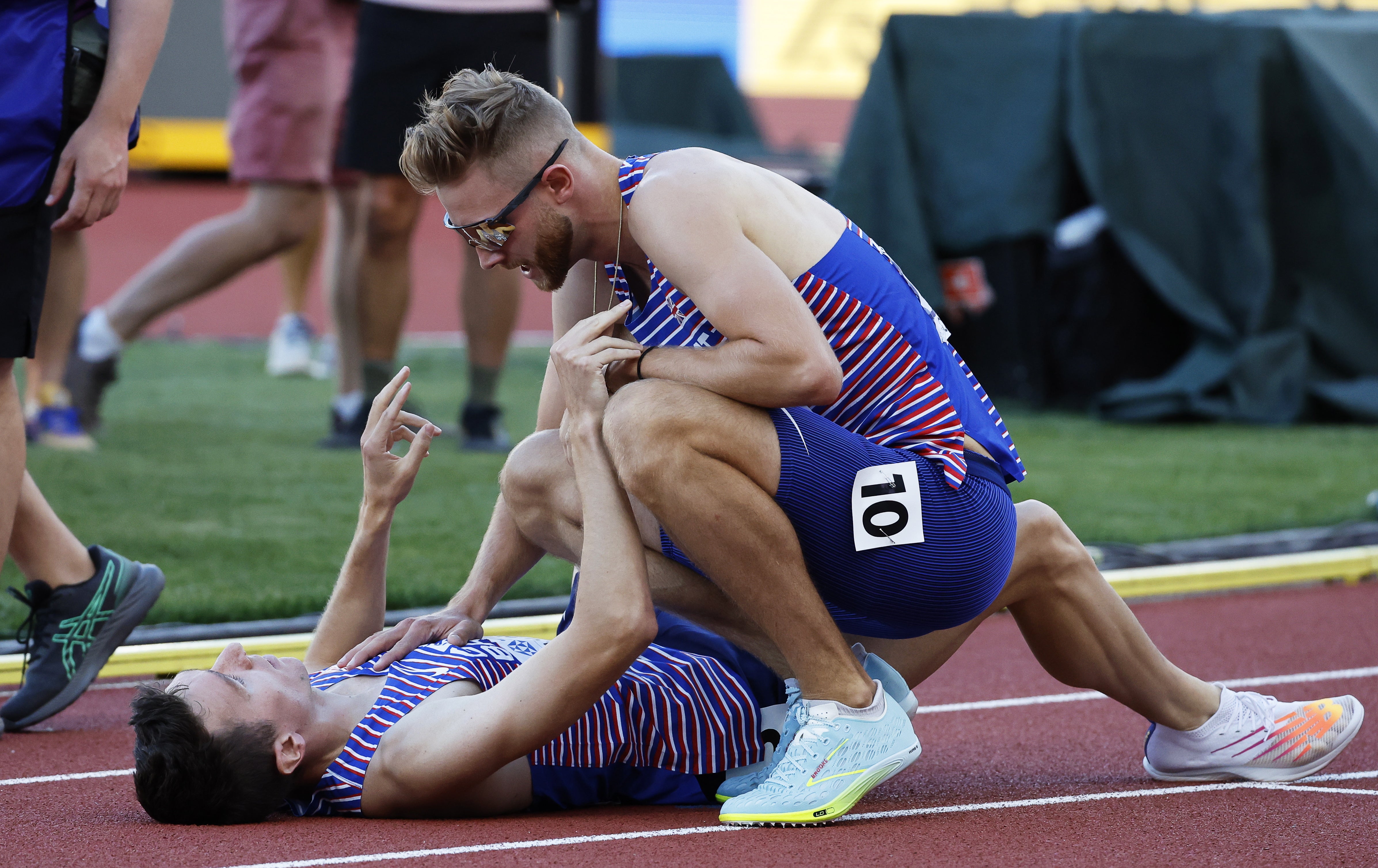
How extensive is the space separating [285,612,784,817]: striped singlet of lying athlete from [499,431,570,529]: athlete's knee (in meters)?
0.24

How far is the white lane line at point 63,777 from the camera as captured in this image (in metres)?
2.71

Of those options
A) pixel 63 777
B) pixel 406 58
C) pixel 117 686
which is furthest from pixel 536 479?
pixel 406 58

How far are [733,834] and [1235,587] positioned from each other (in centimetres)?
262

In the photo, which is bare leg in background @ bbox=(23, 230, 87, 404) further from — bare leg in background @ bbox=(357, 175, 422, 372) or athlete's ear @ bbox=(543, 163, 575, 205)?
athlete's ear @ bbox=(543, 163, 575, 205)

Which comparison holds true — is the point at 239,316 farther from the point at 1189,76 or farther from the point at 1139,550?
the point at 1139,550

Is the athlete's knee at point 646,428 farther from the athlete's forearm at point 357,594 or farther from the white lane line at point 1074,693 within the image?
the white lane line at point 1074,693

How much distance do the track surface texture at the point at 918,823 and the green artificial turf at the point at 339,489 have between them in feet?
3.11

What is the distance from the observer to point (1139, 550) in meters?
4.56

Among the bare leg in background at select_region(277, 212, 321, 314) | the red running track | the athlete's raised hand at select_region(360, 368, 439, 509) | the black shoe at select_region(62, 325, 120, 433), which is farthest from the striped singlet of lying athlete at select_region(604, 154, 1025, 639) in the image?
the red running track

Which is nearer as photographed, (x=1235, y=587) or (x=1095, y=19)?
(x=1235, y=587)

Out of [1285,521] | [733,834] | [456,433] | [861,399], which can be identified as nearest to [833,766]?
[733,834]

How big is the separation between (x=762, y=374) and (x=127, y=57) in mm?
1460

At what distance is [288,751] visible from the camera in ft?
7.73

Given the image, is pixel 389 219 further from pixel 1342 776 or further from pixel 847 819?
pixel 1342 776
